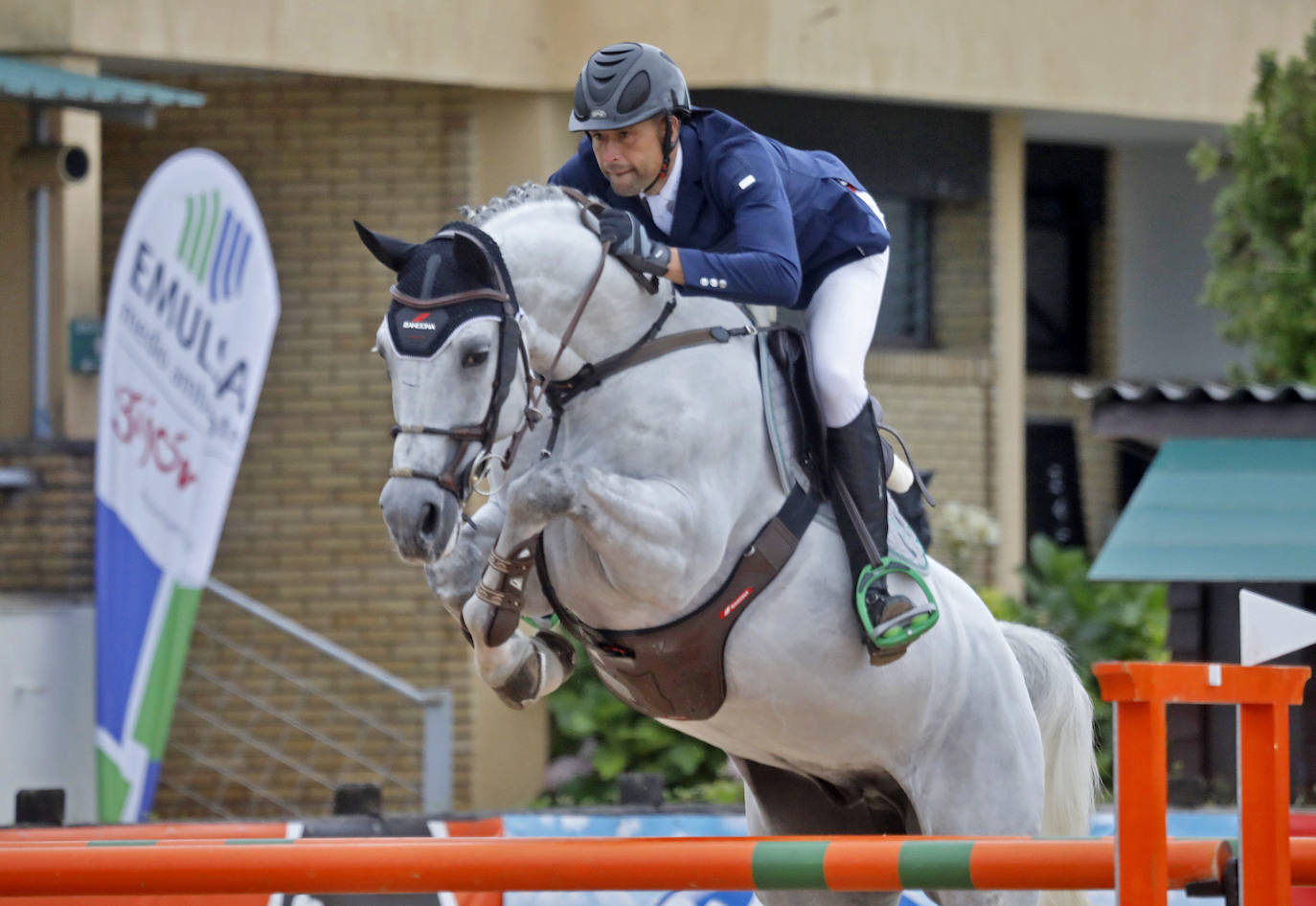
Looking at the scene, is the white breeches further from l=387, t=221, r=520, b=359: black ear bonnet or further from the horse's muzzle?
the horse's muzzle

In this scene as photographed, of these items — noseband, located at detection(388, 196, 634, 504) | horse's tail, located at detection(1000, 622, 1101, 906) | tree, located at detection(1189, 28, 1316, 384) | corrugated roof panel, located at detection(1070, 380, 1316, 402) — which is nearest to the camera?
noseband, located at detection(388, 196, 634, 504)

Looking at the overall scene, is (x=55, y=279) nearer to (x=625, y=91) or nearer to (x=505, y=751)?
(x=505, y=751)

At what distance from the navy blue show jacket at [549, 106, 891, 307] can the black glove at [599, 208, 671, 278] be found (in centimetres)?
5

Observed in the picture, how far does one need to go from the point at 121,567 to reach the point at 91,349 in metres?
1.65

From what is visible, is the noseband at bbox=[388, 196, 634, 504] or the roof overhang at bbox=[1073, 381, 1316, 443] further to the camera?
the roof overhang at bbox=[1073, 381, 1316, 443]

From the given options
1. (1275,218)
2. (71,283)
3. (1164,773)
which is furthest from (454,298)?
(1275,218)

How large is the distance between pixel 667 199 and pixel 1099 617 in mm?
7176

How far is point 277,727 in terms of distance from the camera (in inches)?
411

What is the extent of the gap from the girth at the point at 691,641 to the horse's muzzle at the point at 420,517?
506 millimetres

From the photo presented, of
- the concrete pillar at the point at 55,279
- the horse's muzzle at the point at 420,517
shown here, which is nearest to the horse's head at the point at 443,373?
the horse's muzzle at the point at 420,517

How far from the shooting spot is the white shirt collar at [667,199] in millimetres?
4113

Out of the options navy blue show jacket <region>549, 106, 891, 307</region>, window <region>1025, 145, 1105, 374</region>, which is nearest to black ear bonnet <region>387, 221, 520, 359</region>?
navy blue show jacket <region>549, 106, 891, 307</region>

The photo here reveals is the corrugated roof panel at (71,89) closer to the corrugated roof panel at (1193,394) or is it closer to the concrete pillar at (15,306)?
the concrete pillar at (15,306)

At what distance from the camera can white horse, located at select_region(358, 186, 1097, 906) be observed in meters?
3.61
